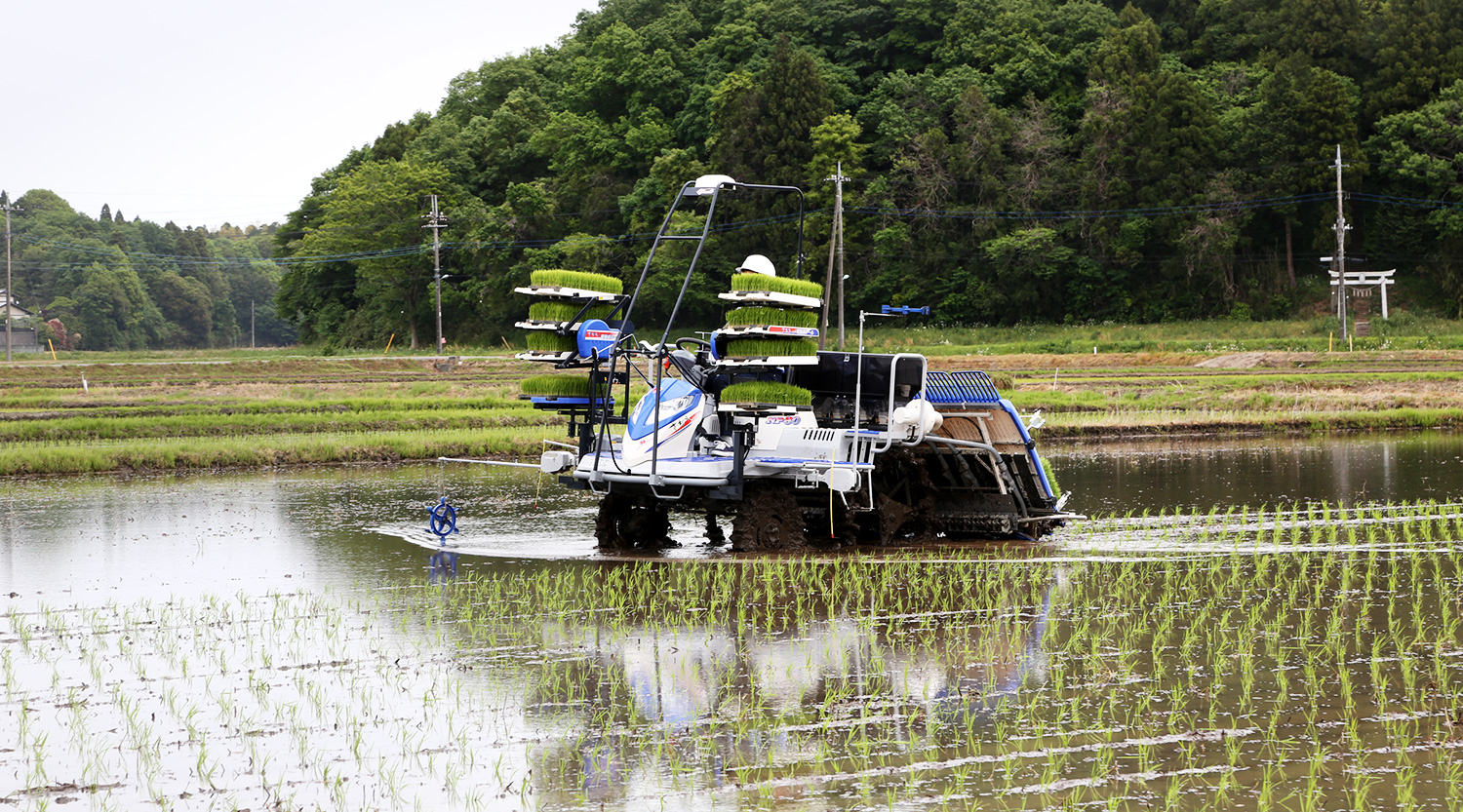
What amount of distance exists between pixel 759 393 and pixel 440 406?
874 inches

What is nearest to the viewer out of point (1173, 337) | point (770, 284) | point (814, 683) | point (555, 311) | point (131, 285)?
point (814, 683)

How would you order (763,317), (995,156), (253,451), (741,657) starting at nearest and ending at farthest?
(741,657) < (763,317) < (253,451) < (995,156)

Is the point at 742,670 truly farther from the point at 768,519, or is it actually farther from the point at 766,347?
the point at 768,519

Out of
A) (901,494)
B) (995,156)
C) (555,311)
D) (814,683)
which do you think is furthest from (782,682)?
(995,156)

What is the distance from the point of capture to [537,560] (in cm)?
1279

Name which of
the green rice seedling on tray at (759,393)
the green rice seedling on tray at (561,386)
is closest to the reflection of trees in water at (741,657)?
the green rice seedling on tray at (759,393)

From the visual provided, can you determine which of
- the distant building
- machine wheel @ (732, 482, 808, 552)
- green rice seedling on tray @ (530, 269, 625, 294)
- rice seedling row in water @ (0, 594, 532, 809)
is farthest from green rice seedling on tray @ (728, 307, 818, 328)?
the distant building

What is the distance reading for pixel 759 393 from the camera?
11.7 metres

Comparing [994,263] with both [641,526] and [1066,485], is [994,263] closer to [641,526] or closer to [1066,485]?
[1066,485]

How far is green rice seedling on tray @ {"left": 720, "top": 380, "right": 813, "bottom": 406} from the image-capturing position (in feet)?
38.4

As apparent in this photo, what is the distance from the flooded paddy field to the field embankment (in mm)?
8556

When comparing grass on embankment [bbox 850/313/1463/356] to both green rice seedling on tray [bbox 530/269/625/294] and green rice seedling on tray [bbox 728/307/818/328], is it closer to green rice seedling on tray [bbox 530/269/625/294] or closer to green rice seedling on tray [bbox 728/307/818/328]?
green rice seedling on tray [bbox 530/269/625/294]

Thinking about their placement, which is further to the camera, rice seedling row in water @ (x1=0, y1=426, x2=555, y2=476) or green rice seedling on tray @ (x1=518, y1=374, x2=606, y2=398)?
rice seedling row in water @ (x1=0, y1=426, x2=555, y2=476)

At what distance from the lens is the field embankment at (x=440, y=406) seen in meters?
23.7
